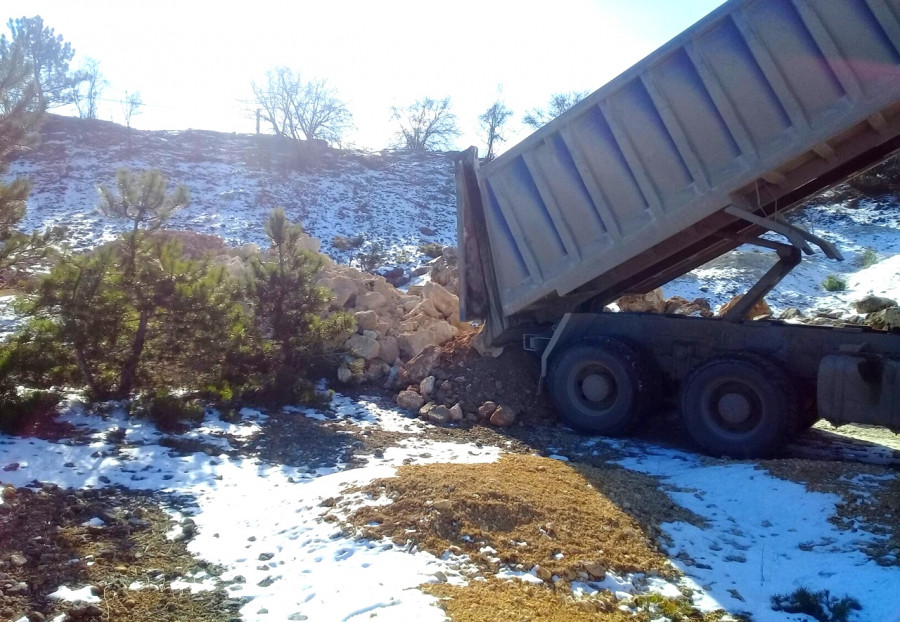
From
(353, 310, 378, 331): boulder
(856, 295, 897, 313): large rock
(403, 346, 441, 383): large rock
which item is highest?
(856, 295, 897, 313): large rock

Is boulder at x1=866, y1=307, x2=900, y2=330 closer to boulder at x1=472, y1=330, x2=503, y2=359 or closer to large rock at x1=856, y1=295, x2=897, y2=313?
large rock at x1=856, y1=295, x2=897, y2=313

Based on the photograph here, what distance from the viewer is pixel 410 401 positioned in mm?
8695

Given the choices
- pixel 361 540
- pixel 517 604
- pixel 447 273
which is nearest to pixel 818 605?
pixel 517 604

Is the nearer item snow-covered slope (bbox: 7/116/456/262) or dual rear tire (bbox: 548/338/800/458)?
dual rear tire (bbox: 548/338/800/458)

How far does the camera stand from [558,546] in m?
4.29

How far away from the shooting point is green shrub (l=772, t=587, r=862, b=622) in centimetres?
373

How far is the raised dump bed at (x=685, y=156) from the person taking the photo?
610cm

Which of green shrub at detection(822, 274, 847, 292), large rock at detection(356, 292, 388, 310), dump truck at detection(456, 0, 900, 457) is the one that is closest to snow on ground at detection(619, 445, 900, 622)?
dump truck at detection(456, 0, 900, 457)

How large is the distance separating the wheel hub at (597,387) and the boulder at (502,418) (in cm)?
86

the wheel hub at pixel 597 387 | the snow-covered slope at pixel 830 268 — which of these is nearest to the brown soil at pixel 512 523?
the wheel hub at pixel 597 387

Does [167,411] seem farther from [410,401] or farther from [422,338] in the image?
[422,338]

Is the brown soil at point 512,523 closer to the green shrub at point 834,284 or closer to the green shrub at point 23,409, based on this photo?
the green shrub at point 23,409

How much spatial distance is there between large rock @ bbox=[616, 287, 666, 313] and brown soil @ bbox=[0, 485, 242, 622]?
6481 millimetres

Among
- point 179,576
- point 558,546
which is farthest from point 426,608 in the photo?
point 179,576
